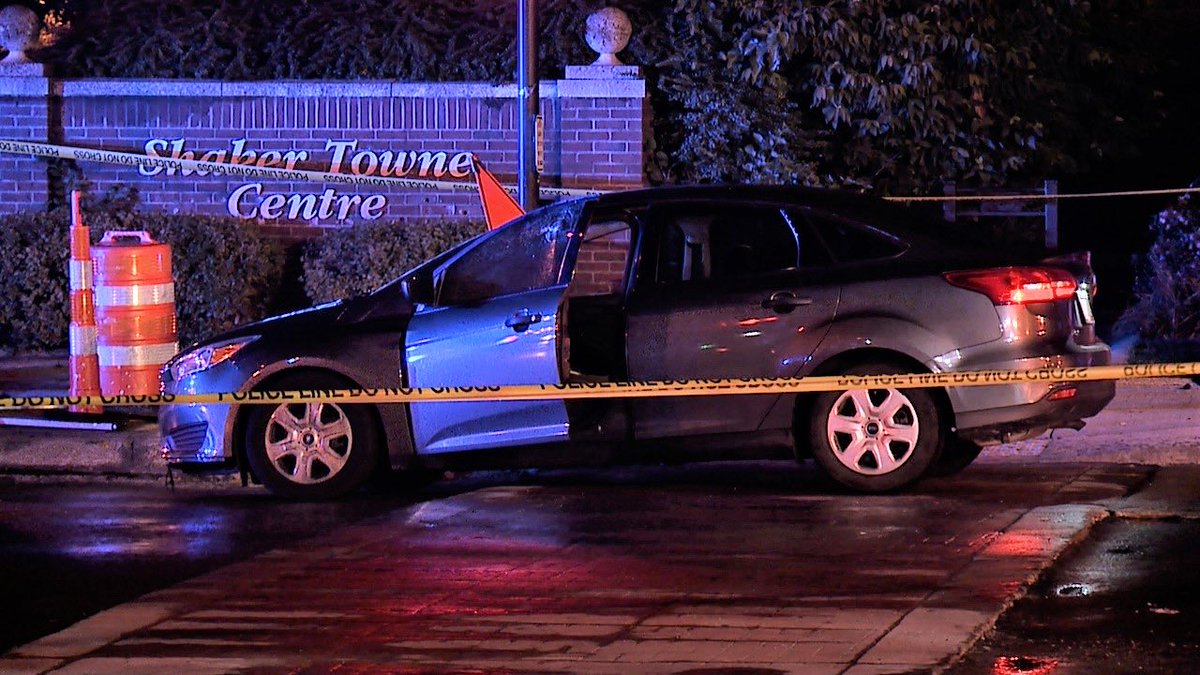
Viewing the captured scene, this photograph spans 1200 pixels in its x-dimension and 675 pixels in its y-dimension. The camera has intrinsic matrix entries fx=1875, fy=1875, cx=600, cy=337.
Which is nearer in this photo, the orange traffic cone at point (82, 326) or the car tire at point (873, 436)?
the car tire at point (873, 436)

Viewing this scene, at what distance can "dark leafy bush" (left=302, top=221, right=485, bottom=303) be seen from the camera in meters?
14.4

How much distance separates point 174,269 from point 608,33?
385cm

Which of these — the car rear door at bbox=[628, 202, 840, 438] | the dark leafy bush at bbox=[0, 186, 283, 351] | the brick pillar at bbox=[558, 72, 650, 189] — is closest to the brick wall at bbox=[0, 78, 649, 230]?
the brick pillar at bbox=[558, 72, 650, 189]

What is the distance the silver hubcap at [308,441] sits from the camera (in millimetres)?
9547

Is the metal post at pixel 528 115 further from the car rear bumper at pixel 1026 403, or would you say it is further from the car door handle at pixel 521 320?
the car rear bumper at pixel 1026 403

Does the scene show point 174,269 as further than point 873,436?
Yes

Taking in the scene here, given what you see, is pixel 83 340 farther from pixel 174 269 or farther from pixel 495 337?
pixel 495 337

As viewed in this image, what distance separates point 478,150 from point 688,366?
20.0ft

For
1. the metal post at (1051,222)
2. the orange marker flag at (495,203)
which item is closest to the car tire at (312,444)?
the orange marker flag at (495,203)

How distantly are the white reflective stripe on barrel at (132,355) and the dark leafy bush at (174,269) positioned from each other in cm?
316

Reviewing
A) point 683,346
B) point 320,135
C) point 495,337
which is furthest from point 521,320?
point 320,135

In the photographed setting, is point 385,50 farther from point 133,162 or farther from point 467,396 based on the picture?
point 467,396

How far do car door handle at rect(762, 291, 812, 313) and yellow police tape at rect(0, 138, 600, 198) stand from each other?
18.4 feet

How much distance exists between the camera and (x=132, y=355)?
11391 millimetres
